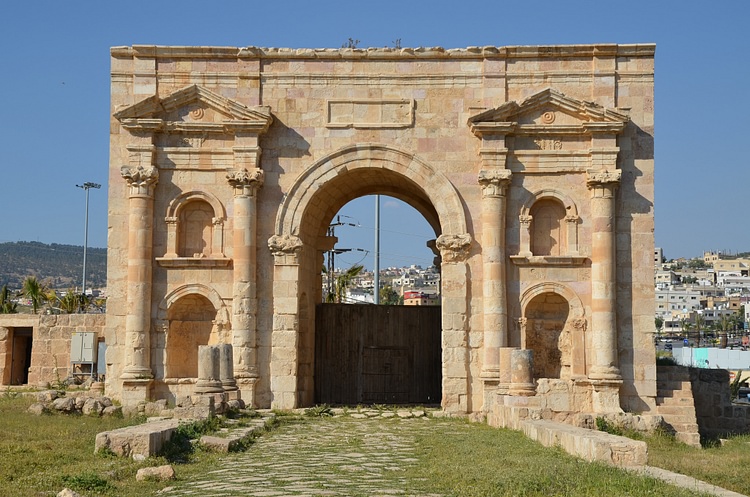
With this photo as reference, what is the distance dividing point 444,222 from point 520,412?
5584 millimetres

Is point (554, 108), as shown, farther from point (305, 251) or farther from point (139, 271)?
point (139, 271)

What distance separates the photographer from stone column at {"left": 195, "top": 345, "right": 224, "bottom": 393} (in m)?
18.2

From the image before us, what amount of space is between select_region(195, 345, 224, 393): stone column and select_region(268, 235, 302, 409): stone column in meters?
2.56

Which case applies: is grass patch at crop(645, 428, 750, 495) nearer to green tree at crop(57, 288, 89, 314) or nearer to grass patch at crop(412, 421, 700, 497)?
grass patch at crop(412, 421, 700, 497)

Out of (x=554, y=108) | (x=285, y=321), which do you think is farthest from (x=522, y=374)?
(x=554, y=108)

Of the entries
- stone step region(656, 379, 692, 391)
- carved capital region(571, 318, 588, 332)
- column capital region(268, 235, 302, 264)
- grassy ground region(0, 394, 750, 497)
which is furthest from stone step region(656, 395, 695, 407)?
column capital region(268, 235, 302, 264)

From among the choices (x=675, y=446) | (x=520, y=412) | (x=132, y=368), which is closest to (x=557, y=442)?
(x=520, y=412)

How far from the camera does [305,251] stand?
2225cm

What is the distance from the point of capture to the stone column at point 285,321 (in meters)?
20.9

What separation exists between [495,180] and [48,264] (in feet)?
446

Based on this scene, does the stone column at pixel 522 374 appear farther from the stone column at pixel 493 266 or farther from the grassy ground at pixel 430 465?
A: the stone column at pixel 493 266

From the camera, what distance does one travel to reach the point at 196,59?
21719 mm

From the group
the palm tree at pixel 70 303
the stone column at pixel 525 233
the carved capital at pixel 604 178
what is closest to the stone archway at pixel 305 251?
the stone column at pixel 525 233

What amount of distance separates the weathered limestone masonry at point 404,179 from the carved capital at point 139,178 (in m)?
0.07
